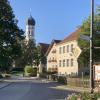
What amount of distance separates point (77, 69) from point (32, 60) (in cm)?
4588

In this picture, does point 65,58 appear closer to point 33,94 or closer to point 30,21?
point 33,94

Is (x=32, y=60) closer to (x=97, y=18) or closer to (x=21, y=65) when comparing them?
(x=21, y=65)

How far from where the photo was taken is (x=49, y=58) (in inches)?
4488

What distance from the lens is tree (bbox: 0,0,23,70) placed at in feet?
221

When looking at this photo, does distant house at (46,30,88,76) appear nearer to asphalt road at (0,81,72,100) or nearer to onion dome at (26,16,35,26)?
asphalt road at (0,81,72,100)

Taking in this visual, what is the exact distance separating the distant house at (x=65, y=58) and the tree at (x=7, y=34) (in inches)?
629

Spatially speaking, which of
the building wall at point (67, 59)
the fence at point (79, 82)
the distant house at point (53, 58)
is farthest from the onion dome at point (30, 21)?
the fence at point (79, 82)

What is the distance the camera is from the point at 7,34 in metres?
68.2

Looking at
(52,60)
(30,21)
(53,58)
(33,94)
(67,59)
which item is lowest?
(33,94)

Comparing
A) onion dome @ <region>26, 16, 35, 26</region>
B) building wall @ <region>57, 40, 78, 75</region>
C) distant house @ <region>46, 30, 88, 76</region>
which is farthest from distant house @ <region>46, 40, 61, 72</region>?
onion dome @ <region>26, 16, 35, 26</region>

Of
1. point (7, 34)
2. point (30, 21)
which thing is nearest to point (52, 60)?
point (7, 34)

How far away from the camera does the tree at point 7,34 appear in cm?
6725

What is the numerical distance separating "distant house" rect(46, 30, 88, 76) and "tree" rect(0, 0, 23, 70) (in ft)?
52.4

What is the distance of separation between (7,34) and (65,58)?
29308 millimetres
